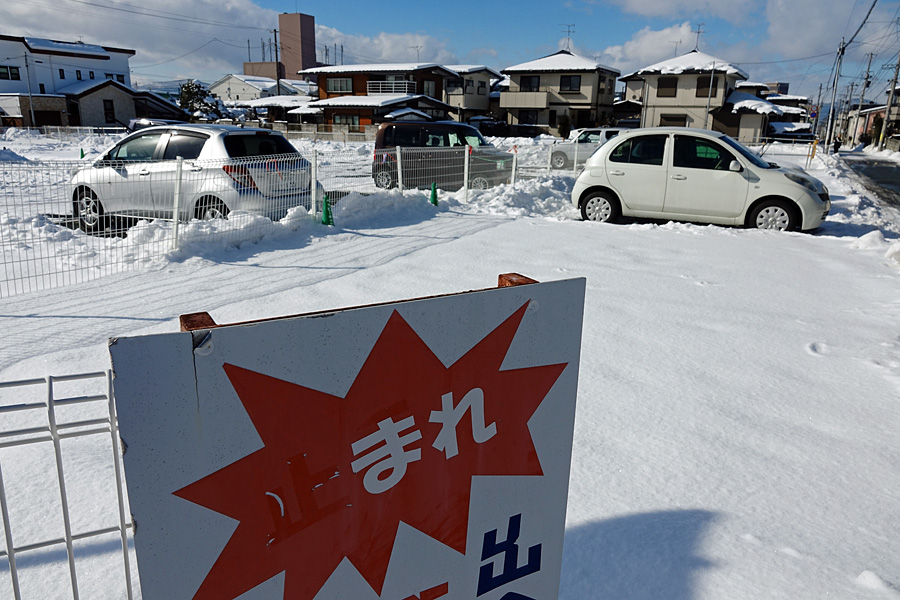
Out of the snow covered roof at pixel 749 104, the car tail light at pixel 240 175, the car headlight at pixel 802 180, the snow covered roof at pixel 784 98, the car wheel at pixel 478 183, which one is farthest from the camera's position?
the snow covered roof at pixel 784 98

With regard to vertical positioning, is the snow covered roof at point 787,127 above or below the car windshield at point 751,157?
above

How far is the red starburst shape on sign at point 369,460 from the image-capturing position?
49.1 inches

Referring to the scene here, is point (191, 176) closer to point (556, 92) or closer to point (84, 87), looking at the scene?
point (556, 92)

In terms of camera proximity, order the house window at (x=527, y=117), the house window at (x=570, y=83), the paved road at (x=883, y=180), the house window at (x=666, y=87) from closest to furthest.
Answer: the paved road at (x=883, y=180) < the house window at (x=666, y=87) < the house window at (x=570, y=83) < the house window at (x=527, y=117)

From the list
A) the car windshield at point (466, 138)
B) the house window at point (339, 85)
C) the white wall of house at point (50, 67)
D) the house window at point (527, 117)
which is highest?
the white wall of house at point (50, 67)

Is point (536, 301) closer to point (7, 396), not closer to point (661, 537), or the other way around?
point (661, 537)

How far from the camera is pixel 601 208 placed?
980 centimetres

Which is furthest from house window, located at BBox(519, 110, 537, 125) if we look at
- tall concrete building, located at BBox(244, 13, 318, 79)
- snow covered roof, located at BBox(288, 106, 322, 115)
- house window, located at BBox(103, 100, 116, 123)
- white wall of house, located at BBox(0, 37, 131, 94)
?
tall concrete building, located at BBox(244, 13, 318, 79)

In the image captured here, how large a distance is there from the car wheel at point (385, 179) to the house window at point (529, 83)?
121ft

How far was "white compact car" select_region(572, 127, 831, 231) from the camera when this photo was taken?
8688mm

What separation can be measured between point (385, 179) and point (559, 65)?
3726 cm

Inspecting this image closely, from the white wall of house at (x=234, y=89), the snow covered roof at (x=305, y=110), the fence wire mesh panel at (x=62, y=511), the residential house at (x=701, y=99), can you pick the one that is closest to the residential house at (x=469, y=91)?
the snow covered roof at (x=305, y=110)

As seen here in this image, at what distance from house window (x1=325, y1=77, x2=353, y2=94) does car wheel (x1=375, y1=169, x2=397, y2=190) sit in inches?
1541

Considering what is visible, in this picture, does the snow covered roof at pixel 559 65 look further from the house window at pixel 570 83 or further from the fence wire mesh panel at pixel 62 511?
the fence wire mesh panel at pixel 62 511
